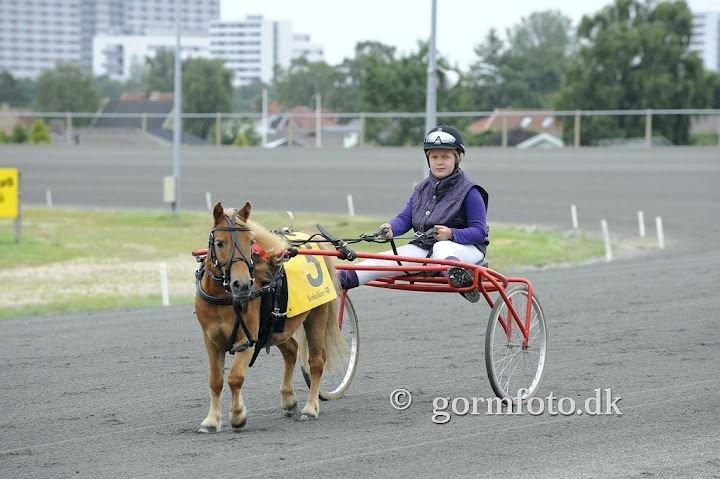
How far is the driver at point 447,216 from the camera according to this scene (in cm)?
755

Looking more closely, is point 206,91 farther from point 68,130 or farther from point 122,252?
point 122,252

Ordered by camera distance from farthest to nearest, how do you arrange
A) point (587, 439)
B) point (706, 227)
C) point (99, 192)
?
point (99, 192) → point (706, 227) → point (587, 439)

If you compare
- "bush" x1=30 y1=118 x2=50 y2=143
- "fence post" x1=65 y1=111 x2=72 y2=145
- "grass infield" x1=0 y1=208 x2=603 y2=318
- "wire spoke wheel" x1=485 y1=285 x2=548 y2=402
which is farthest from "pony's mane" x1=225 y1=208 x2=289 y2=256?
"bush" x1=30 y1=118 x2=50 y2=143

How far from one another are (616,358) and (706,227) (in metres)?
16.5

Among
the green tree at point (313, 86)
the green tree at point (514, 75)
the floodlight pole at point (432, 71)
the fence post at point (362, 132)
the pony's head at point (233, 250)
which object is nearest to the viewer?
the pony's head at point (233, 250)

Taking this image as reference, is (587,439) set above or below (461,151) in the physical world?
below

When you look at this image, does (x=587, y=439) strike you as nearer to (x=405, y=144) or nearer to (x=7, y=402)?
(x=7, y=402)

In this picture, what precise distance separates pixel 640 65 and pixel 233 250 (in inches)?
1675

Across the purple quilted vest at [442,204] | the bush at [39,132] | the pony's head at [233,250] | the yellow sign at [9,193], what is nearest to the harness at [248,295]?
the pony's head at [233,250]

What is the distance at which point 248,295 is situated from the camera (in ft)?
20.4

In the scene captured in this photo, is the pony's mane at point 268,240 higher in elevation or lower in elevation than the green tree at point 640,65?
lower

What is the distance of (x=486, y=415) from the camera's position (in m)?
7.20

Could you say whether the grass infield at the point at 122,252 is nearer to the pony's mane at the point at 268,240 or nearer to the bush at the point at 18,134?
the pony's mane at the point at 268,240

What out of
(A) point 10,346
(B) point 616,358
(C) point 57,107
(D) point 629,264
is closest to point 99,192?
(D) point 629,264
